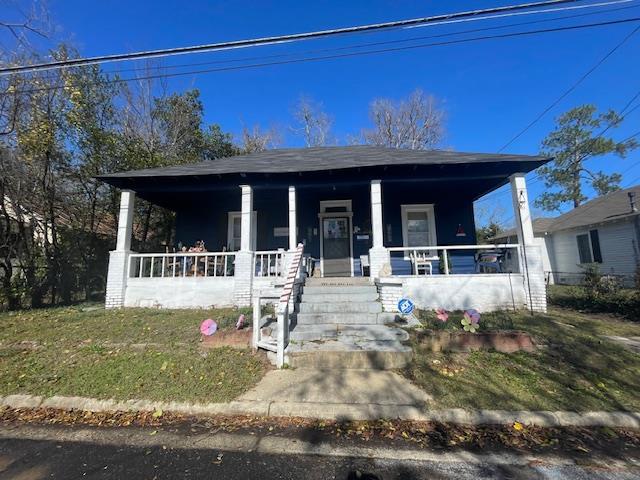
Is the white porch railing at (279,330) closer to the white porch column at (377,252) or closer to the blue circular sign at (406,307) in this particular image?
the blue circular sign at (406,307)

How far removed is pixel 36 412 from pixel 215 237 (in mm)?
7670

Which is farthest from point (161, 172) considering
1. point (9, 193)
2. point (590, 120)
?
point (590, 120)

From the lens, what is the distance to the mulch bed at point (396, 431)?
9.97ft

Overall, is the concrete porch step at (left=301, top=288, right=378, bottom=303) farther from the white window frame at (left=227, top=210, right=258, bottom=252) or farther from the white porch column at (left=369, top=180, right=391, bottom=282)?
the white window frame at (left=227, top=210, right=258, bottom=252)

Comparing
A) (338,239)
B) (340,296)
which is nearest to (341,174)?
(338,239)

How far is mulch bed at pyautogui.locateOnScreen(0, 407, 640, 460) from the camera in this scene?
304 centimetres

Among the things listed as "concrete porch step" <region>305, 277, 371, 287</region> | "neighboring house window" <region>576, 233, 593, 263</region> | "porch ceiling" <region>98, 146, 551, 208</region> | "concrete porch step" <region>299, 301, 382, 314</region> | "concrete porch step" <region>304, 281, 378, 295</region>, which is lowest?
"concrete porch step" <region>299, 301, 382, 314</region>

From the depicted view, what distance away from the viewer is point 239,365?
16.1ft

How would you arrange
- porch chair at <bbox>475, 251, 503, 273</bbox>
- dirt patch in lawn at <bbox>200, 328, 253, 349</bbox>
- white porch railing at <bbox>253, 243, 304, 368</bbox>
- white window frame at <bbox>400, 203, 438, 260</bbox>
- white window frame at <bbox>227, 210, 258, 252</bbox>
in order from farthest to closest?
1. white window frame at <bbox>227, 210, 258, 252</bbox>
2. white window frame at <bbox>400, 203, 438, 260</bbox>
3. porch chair at <bbox>475, 251, 503, 273</bbox>
4. dirt patch in lawn at <bbox>200, 328, 253, 349</bbox>
5. white porch railing at <bbox>253, 243, 304, 368</bbox>

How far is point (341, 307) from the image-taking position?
21.7 ft

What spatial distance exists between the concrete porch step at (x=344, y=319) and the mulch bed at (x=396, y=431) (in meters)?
2.70

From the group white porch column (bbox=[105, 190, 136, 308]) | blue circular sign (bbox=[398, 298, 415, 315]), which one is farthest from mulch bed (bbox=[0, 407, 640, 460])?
white porch column (bbox=[105, 190, 136, 308])

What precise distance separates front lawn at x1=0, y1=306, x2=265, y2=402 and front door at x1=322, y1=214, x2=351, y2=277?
164 inches

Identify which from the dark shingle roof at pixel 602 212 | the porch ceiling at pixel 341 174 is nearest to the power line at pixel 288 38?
the porch ceiling at pixel 341 174
